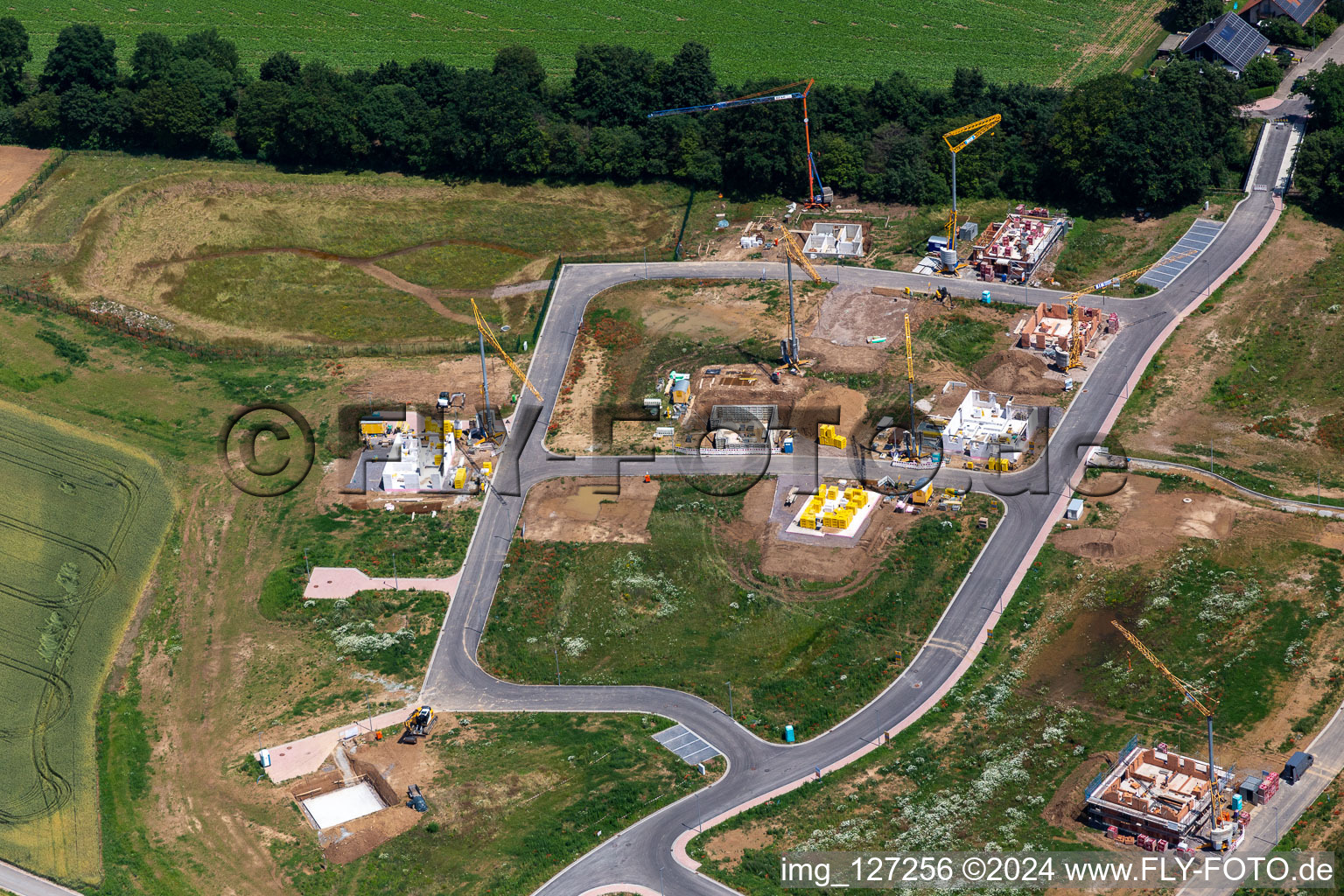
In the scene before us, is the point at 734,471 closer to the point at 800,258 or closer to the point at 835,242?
the point at 800,258

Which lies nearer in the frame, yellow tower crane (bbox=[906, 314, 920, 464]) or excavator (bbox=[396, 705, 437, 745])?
excavator (bbox=[396, 705, 437, 745])

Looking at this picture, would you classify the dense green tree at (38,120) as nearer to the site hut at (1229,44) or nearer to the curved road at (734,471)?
the curved road at (734,471)

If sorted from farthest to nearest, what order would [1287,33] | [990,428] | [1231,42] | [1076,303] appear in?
1. [1287,33]
2. [1231,42]
3. [1076,303]
4. [990,428]

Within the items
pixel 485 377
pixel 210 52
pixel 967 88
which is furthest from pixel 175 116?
pixel 967 88

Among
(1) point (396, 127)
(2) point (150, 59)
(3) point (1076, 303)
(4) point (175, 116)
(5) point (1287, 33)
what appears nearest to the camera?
(3) point (1076, 303)

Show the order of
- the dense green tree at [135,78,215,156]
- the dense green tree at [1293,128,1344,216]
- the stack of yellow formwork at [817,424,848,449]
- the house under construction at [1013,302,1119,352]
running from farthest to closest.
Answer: the dense green tree at [135,78,215,156] → the dense green tree at [1293,128,1344,216] → the house under construction at [1013,302,1119,352] → the stack of yellow formwork at [817,424,848,449]

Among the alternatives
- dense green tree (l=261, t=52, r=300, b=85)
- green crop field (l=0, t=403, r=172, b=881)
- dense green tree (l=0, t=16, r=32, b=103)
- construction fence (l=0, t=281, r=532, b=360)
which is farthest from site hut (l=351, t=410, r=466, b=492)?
dense green tree (l=0, t=16, r=32, b=103)

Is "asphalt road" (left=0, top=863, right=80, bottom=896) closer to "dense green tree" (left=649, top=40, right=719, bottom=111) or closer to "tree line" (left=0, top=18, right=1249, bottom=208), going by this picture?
"tree line" (left=0, top=18, right=1249, bottom=208)
